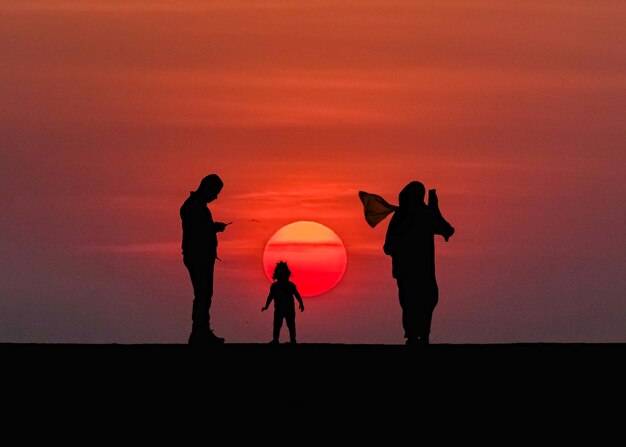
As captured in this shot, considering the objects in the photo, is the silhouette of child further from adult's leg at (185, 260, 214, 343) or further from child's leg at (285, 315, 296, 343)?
adult's leg at (185, 260, 214, 343)

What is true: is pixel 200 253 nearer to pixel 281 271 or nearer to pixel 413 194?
pixel 413 194

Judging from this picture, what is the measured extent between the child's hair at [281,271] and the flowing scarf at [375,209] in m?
5.93

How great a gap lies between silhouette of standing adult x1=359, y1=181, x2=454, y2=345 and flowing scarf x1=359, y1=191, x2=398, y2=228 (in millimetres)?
876

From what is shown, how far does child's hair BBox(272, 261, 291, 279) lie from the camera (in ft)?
102

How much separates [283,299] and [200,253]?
22.3ft

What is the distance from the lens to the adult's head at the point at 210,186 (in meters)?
23.8
